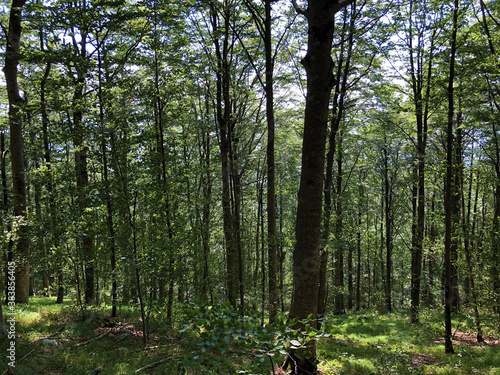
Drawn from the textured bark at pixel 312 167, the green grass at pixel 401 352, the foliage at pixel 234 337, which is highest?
the textured bark at pixel 312 167

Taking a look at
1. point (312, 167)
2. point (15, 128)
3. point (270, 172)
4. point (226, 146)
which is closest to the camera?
point (312, 167)

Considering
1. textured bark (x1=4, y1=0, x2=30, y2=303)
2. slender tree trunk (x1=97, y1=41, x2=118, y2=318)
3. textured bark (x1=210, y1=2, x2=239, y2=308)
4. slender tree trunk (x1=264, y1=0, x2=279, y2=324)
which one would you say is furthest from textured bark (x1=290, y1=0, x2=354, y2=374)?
textured bark (x1=4, y1=0, x2=30, y2=303)

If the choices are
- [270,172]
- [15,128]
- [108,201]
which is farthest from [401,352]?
[15,128]

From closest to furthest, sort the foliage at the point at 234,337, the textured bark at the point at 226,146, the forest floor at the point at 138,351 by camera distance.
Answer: the foliage at the point at 234,337 → the forest floor at the point at 138,351 → the textured bark at the point at 226,146

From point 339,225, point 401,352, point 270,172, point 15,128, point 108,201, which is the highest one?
point 15,128

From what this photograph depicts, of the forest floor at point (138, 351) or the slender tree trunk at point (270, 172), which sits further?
the slender tree trunk at point (270, 172)

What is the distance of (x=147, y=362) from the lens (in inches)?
221

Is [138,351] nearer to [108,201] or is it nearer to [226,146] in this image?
[108,201]

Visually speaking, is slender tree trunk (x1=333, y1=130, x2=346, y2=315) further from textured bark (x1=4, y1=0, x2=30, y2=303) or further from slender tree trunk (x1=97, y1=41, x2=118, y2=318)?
textured bark (x1=4, y1=0, x2=30, y2=303)

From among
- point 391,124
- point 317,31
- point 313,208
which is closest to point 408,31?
point 391,124

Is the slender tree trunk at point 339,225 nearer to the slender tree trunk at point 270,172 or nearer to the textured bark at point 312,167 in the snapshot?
the slender tree trunk at point 270,172

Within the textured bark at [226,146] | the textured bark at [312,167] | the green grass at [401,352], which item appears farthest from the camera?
the textured bark at [226,146]

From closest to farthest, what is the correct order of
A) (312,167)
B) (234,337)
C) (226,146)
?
(234,337) < (312,167) < (226,146)

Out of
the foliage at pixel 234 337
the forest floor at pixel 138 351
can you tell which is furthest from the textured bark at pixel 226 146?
the foliage at pixel 234 337
